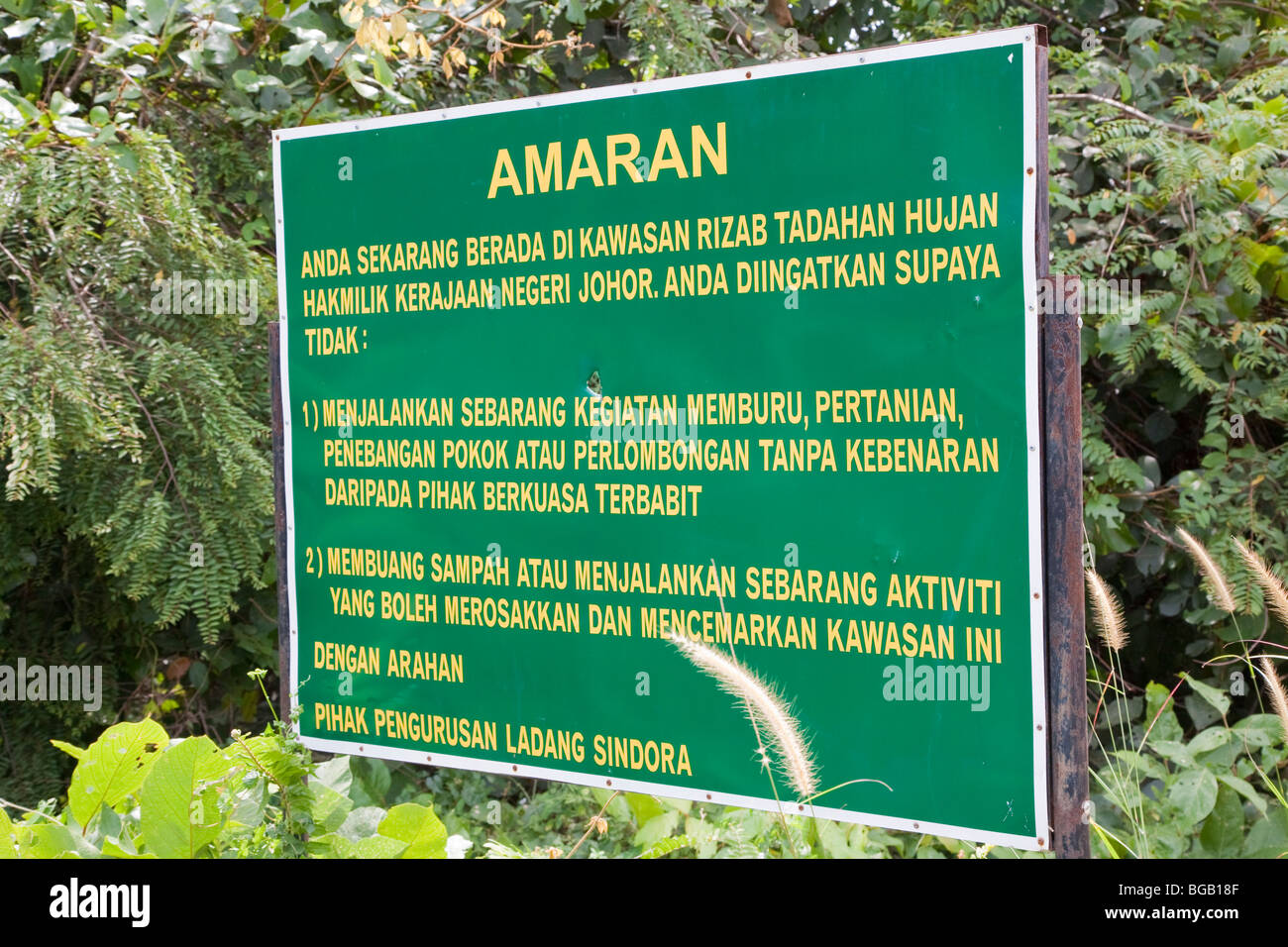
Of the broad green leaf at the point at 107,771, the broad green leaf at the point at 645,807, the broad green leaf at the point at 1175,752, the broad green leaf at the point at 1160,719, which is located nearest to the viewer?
the broad green leaf at the point at 107,771

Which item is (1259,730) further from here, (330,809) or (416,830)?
(330,809)

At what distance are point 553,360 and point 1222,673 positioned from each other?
278cm

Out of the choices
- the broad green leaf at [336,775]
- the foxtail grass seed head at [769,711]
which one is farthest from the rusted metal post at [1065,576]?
the broad green leaf at [336,775]

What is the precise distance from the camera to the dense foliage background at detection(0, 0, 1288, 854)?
335 centimetres

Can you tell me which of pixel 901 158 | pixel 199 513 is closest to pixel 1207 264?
pixel 901 158

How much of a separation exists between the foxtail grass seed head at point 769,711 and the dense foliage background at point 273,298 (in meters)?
1.25

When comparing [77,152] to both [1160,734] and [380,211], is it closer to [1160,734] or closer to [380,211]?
[380,211]

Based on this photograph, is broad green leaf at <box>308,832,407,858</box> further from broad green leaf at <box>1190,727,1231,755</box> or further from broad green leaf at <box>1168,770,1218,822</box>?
broad green leaf at <box>1190,727,1231,755</box>

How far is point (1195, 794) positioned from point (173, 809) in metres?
2.61

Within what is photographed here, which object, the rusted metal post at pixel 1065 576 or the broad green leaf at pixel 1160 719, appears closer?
A: the rusted metal post at pixel 1065 576

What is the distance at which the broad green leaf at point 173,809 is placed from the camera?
2469mm

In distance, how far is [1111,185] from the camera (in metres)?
4.28

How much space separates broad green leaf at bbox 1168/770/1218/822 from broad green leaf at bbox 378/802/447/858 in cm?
198

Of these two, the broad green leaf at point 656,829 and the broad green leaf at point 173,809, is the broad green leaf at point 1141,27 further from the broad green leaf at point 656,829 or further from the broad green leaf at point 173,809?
the broad green leaf at point 173,809
